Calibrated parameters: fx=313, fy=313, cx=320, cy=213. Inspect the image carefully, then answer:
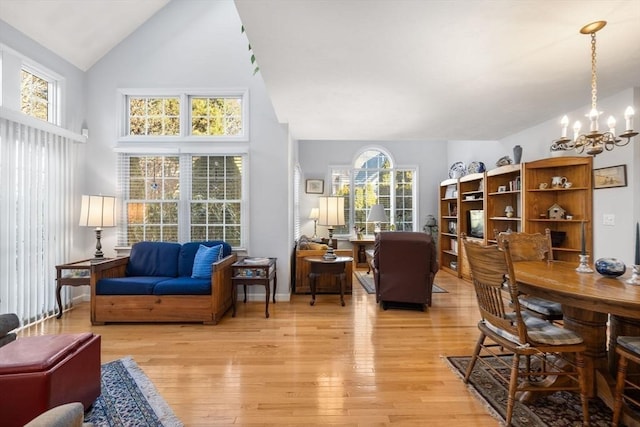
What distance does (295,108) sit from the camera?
381 cm

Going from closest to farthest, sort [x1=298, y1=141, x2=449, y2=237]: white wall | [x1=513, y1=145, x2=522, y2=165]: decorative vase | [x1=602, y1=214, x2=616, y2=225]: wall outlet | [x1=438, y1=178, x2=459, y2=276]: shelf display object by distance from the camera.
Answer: [x1=602, y1=214, x2=616, y2=225]: wall outlet < [x1=513, y1=145, x2=522, y2=165]: decorative vase < [x1=438, y1=178, x2=459, y2=276]: shelf display object < [x1=298, y1=141, x2=449, y2=237]: white wall

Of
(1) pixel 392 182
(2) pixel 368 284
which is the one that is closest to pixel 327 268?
(2) pixel 368 284

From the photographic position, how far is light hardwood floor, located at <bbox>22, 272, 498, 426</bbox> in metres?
1.99

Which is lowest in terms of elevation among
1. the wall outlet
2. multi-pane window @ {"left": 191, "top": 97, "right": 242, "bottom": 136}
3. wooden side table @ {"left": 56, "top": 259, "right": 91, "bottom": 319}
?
wooden side table @ {"left": 56, "top": 259, "right": 91, "bottom": 319}

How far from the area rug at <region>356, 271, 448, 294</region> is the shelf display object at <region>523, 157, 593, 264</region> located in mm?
1588

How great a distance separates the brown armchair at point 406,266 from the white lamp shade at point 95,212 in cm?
350

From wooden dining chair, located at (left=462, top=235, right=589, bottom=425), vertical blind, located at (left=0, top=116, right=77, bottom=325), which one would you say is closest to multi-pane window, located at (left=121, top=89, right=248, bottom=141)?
vertical blind, located at (left=0, top=116, right=77, bottom=325)

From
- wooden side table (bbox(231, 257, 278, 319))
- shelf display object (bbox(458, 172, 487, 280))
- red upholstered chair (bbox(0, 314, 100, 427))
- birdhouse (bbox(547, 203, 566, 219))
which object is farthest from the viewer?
shelf display object (bbox(458, 172, 487, 280))

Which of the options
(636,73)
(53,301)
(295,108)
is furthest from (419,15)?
(53,301)

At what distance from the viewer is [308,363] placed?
262 cm

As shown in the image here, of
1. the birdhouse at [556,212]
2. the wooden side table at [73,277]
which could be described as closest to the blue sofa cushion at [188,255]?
the wooden side table at [73,277]

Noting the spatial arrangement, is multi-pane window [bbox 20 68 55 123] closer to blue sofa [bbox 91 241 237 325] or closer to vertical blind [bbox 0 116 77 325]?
vertical blind [bbox 0 116 77 325]

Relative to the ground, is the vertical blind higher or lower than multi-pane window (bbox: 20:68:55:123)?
lower

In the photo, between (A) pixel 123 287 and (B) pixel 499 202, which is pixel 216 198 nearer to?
(A) pixel 123 287
